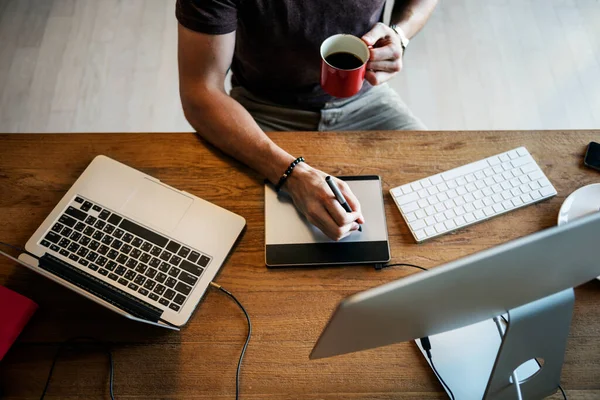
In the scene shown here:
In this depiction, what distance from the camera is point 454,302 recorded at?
63 centimetres

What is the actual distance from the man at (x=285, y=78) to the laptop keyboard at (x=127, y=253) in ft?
0.80

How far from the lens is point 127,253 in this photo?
933 mm

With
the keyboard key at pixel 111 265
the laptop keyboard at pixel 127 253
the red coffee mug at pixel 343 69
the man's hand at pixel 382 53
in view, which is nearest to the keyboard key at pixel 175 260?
the laptop keyboard at pixel 127 253

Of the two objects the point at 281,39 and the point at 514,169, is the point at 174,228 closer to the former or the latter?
the point at 281,39

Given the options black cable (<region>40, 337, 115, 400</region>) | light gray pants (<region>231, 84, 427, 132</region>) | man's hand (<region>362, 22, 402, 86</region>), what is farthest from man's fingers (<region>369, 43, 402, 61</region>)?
black cable (<region>40, 337, 115, 400</region>)

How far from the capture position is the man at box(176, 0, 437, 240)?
1.00 metres

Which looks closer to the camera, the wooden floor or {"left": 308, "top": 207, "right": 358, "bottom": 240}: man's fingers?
{"left": 308, "top": 207, "right": 358, "bottom": 240}: man's fingers

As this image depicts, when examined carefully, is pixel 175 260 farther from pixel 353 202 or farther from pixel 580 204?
pixel 580 204

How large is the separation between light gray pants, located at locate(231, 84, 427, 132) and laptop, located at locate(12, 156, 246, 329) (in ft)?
1.35

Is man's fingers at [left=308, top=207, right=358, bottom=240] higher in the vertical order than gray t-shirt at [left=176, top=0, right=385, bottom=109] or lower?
lower

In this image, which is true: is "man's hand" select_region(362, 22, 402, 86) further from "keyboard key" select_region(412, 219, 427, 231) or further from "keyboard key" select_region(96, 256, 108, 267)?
"keyboard key" select_region(96, 256, 108, 267)

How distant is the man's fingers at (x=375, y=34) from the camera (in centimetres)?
107

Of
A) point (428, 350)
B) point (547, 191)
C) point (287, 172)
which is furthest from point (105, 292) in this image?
point (547, 191)

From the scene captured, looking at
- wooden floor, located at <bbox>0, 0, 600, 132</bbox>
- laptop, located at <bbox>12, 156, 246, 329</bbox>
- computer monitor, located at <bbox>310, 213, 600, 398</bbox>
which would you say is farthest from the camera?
wooden floor, located at <bbox>0, 0, 600, 132</bbox>
